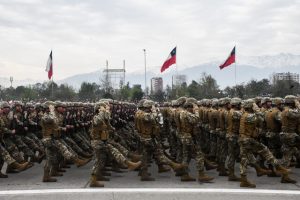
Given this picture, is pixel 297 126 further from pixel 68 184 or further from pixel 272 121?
pixel 68 184

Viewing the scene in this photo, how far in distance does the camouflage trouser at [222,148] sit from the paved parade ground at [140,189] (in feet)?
1.83

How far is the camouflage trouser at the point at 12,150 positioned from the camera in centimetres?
1172

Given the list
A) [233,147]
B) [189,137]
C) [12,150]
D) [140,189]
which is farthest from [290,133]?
[12,150]

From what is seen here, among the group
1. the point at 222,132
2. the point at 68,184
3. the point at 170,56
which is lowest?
the point at 68,184

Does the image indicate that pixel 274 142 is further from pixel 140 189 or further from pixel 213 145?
pixel 140 189

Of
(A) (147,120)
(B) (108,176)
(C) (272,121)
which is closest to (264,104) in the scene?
(C) (272,121)

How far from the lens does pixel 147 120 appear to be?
10.7 metres

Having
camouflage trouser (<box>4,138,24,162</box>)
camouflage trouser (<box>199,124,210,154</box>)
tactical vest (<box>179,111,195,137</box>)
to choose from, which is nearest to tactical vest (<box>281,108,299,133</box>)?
tactical vest (<box>179,111,195,137</box>)

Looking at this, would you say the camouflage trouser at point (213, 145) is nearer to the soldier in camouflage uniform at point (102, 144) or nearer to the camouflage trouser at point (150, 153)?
the camouflage trouser at point (150, 153)

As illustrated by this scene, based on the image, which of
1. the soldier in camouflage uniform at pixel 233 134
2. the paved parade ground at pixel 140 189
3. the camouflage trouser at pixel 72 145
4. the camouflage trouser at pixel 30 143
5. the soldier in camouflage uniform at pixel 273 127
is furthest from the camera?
the camouflage trouser at pixel 30 143

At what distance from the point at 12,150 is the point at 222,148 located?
561 cm

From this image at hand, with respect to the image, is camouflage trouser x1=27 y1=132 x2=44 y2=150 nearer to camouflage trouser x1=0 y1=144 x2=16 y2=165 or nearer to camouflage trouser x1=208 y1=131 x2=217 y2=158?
camouflage trouser x1=0 y1=144 x2=16 y2=165

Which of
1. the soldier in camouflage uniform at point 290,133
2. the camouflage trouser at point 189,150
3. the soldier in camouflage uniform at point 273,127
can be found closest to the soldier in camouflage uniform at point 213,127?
the soldier in camouflage uniform at point 273,127

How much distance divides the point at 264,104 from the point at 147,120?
436 cm
